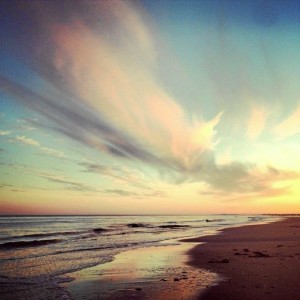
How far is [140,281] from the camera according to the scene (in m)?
11.9

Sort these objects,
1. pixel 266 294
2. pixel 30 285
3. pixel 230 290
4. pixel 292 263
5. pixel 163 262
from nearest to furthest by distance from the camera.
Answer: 1. pixel 266 294
2. pixel 230 290
3. pixel 30 285
4. pixel 292 263
5. pixel 163 262

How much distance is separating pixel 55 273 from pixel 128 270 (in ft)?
11.2

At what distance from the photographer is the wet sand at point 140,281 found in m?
9.84

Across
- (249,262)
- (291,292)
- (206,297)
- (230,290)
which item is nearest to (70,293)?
(206,297)

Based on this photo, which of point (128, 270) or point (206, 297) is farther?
point (128, 270)

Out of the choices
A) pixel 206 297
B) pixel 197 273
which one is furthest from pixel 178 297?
pixel 197 273

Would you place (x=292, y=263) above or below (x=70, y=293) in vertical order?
above

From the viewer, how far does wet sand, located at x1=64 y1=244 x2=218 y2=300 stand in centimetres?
984

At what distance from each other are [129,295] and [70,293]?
6.88 ft

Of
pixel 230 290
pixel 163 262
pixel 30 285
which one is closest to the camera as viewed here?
pixel 230 290

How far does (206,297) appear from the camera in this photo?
30.5 ft

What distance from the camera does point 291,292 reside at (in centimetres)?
930

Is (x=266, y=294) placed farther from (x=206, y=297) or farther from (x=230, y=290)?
(x=206, y=297)

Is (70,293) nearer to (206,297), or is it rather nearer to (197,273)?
(206,297)
